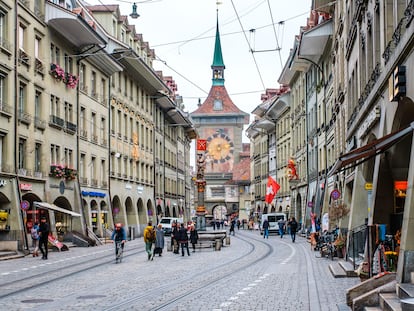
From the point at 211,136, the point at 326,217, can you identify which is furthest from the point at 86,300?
the point at 211,136

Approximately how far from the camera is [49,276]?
70.7 feet

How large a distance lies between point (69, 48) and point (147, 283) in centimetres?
2747

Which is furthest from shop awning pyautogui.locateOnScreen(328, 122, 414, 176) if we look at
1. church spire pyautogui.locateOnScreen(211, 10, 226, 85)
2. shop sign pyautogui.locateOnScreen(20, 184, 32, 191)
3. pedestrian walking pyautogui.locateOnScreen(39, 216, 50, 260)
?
church spire pyautogui.locateOnScreen(211, 10, 226, 85)

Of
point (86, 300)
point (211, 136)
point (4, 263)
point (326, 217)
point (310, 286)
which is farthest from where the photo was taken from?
point (211, 136)

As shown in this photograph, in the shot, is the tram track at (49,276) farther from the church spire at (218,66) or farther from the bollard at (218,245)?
the church spire at (218,66)

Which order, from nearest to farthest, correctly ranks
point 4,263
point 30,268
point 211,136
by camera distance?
1. point 30,268
2. point 4,263
3. point 211,136

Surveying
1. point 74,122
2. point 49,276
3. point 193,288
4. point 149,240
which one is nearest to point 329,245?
point 149,240

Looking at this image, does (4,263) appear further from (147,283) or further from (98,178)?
(98,178)

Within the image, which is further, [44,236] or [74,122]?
[74,122]

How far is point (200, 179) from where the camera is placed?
48031 millimetres

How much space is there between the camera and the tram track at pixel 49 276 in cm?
1763

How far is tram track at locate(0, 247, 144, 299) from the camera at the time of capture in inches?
694

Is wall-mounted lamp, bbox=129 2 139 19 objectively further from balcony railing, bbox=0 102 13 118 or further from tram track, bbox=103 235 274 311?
→ tram track, bbox=103 235 274 311

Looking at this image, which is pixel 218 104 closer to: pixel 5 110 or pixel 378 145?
pixel 5 110
